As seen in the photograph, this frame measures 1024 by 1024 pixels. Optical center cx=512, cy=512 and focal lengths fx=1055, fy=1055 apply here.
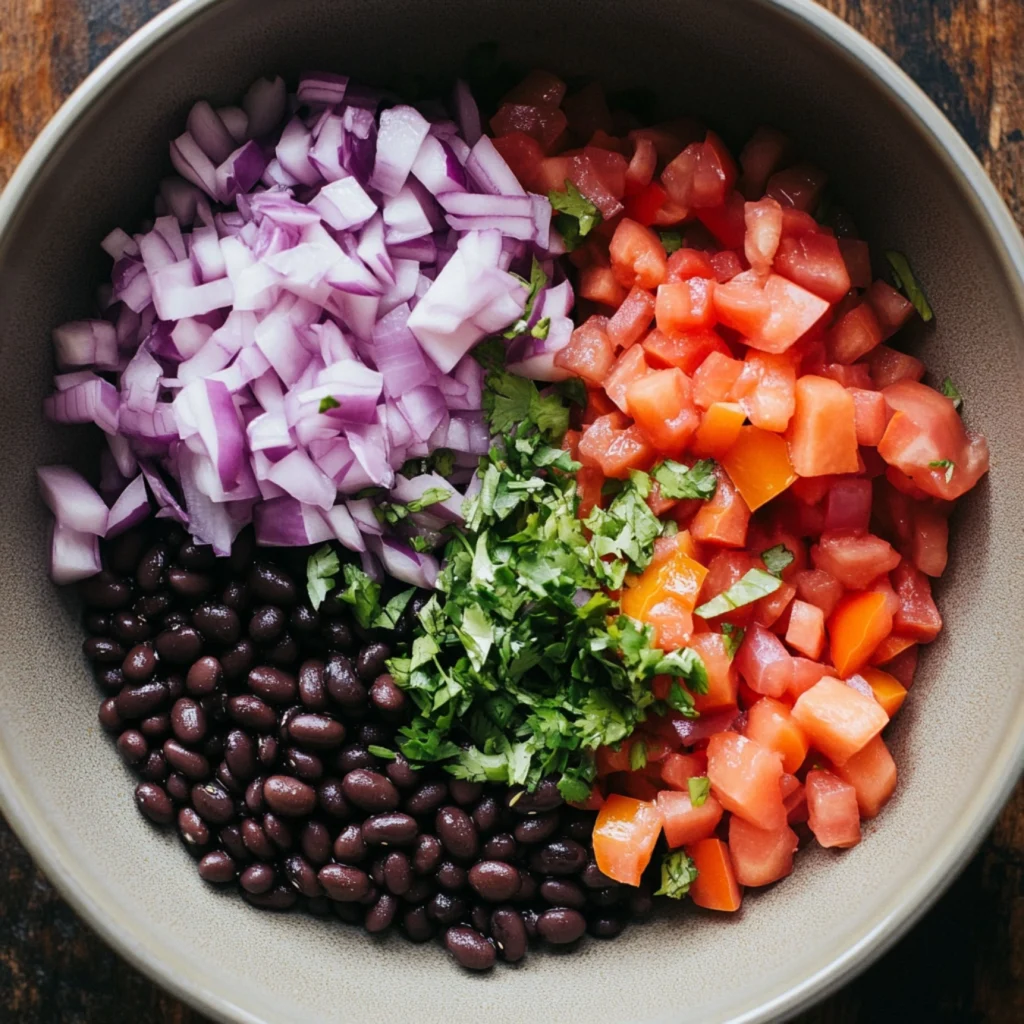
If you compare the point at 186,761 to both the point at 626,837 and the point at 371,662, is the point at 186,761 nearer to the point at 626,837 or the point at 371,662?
the point at 371,662

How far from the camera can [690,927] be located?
1886mm

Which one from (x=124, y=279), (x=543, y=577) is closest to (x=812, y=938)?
(x=543, y=577)

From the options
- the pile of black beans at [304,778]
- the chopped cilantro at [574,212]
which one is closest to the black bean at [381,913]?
the pile of black beans at [304,778]

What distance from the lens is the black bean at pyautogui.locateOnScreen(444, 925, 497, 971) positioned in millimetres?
1830

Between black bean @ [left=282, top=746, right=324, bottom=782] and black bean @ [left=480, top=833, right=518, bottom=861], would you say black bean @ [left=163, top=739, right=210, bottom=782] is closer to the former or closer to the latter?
black bean @ [left=282, top=746, right=324, bottom=782]

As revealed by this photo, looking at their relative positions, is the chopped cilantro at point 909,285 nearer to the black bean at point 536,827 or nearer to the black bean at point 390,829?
the black bean at point 536,827

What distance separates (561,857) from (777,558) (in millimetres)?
Result: 646

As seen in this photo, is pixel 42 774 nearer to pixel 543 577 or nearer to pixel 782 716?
pixel 543 577

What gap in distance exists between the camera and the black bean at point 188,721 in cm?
183

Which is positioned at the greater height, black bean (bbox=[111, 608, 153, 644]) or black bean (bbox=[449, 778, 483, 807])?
black bean (bbox=[111, 608, 153, 644])

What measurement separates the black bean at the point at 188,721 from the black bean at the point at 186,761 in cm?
2

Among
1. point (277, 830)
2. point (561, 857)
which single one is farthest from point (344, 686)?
point (561, 857)

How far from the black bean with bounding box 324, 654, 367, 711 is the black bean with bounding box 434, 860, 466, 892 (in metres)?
0.31

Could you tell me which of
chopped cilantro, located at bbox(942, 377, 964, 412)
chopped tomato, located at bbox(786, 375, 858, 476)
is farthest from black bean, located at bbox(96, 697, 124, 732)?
chopped cilantro, located at bbox(942, 377, 964, 412)
